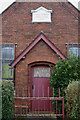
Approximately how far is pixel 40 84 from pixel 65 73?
6.68 feet

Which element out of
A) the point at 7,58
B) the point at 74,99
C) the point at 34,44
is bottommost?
the point at 74,99

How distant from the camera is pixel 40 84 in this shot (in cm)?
1023

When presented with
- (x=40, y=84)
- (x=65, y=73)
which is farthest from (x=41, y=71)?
(x=65, y=73)

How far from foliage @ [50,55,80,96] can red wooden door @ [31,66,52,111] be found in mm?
1130

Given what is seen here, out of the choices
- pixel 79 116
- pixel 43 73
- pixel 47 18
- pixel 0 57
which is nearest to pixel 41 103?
pixel 43 73

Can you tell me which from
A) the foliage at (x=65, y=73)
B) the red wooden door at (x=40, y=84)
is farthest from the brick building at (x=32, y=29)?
the foliage at (x=65, y=73)

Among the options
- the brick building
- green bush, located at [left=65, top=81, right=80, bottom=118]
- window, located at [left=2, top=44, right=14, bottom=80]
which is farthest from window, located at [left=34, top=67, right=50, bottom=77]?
green bush, located at [left=65, top=81, right=80, bottom=118]

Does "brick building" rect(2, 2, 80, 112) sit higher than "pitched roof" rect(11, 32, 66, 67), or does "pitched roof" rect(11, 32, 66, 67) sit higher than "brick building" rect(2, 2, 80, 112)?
"brick building" rect(2, 2, 80, 112)

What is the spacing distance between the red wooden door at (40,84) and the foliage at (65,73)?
113 centimetres

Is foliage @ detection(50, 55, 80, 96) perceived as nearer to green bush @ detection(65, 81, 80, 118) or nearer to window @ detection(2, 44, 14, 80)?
green bush @ detection(65, 81, 80, 118)

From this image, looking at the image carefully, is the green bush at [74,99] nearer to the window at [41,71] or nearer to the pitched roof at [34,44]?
the pitched roof at [34,44]

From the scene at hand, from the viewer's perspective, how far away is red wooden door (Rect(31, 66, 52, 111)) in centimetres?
1003

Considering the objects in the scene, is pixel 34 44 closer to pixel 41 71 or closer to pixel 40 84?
pixel 41 71

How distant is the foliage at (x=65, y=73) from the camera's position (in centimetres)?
884
